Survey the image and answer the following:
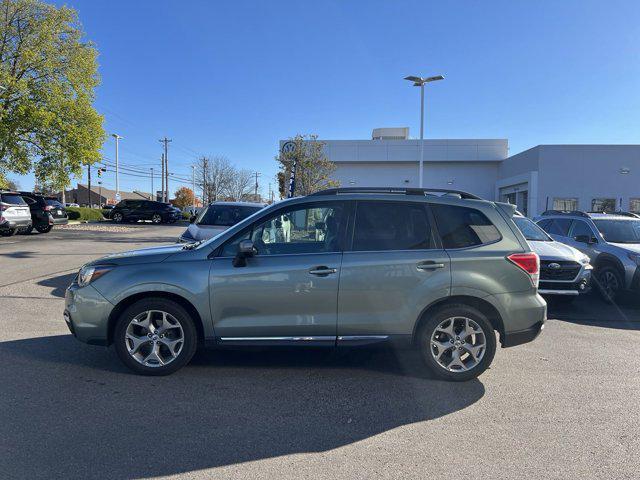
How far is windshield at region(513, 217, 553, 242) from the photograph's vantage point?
8.88 metres

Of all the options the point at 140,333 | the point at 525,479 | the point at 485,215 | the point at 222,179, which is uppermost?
the point at 222,179

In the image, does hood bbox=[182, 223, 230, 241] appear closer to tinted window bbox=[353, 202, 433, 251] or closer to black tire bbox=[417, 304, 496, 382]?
tinted window bbox=[353, 202, 433, 251]

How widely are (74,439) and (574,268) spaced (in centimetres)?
749

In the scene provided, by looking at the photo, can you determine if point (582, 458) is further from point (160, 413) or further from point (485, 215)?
point (160, 413)

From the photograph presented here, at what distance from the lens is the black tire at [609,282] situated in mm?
8516

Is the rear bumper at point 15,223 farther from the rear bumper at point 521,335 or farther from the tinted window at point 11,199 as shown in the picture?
the rear bumper at point 521,335

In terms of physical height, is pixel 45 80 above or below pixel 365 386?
above

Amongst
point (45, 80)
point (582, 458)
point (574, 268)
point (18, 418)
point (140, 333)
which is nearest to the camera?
point (582, 458)

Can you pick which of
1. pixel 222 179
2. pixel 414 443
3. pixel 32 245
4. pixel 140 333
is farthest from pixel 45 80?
pixel 222 179

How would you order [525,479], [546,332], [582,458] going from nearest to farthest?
1. [525,479]
2. [582,458]
3. [546,332]

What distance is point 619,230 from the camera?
31.0 ft

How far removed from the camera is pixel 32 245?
15.9m

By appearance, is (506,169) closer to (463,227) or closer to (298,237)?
(463,227)

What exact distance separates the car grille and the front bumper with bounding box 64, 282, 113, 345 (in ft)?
21.7
